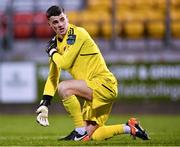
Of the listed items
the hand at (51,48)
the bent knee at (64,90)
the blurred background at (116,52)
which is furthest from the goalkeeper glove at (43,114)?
the blurred background at (116,52)

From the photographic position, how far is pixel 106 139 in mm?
9875

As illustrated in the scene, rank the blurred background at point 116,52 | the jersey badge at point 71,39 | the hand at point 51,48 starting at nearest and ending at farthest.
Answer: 1. the jersey badge at point 71,39
2. the hand at point 51,48
3. the blurred background at point 116,52

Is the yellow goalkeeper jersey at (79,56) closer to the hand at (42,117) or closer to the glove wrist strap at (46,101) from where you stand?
the glove wrist strap at (46,101)

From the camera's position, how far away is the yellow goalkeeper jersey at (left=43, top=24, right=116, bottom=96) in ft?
31.3

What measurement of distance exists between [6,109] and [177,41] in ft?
18.1

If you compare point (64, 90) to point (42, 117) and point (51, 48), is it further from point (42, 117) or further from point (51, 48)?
point (51, 48)

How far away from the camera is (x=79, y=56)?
31.9 feet

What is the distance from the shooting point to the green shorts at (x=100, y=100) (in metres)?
9.72

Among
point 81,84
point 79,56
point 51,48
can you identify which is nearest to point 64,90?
point 81,84

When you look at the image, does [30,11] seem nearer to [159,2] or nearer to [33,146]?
[159,2]

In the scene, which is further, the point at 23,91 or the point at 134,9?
the point at 134,9

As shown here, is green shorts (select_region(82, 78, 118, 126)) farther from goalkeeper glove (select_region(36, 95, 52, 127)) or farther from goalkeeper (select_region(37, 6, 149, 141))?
goalkeeper glove (select_region(36, 95, 52, 127))

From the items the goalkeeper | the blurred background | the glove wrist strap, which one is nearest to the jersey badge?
the goalkeeper

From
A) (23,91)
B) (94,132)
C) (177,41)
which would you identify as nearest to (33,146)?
(94,132)
